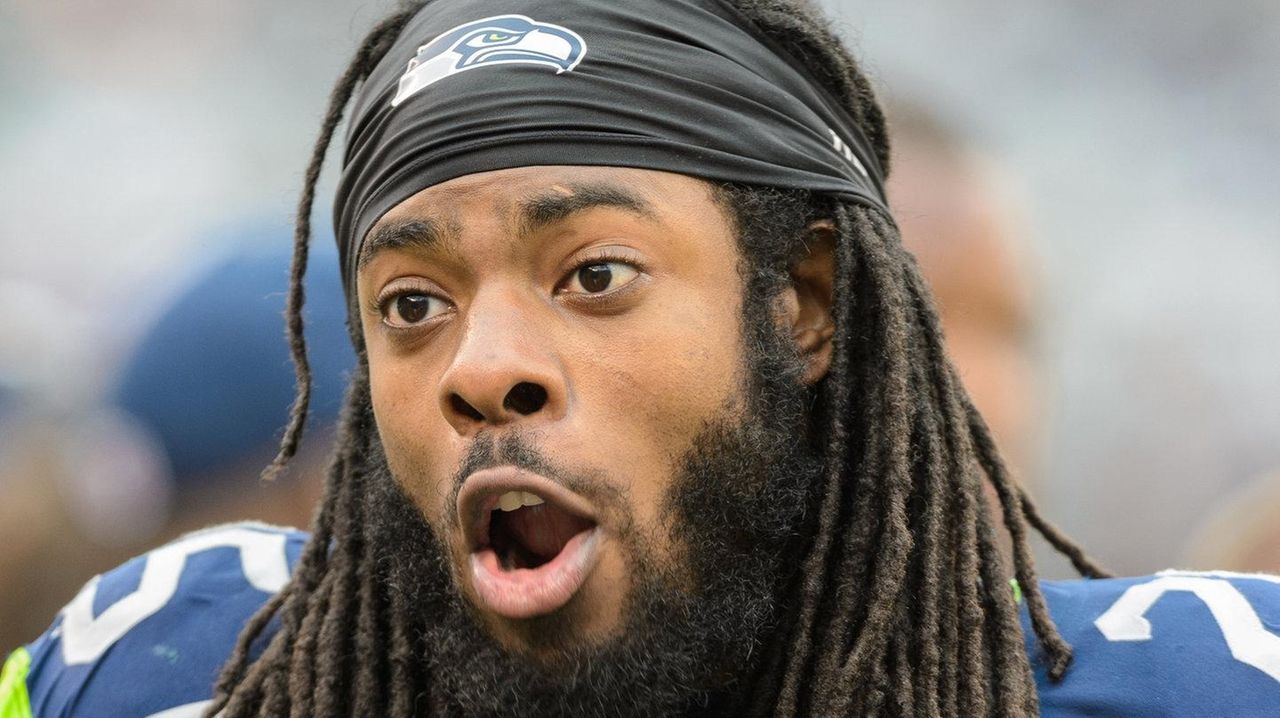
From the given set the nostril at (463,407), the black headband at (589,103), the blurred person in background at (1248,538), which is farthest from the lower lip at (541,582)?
the blurred person in background at (1248,538)

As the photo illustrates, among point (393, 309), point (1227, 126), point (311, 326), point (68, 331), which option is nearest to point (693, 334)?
point (393, 309)

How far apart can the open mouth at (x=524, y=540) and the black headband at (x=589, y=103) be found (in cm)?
51

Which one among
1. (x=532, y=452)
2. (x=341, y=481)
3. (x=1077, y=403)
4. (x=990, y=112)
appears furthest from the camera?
(x=990, y=112)

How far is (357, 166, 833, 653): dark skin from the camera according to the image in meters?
2.28

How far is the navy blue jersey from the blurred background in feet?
2.78

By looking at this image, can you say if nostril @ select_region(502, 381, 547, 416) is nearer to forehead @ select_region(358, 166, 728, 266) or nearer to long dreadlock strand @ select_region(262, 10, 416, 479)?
forehead @ select_region(358, 166, 728, 266)

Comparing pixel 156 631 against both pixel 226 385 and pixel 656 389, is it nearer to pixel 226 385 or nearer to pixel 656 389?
pixel 656 389

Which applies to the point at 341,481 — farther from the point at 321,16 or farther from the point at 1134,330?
the point at 321,16

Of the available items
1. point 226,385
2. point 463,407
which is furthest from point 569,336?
point 226,385

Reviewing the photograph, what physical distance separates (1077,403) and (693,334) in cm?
472

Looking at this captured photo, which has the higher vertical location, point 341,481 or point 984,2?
point 984,2

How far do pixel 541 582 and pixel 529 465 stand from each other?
0.17 m

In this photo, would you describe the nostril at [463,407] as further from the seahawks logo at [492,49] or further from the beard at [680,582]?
the seahawks logo at [492,49]

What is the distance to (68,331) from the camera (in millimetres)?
5512
